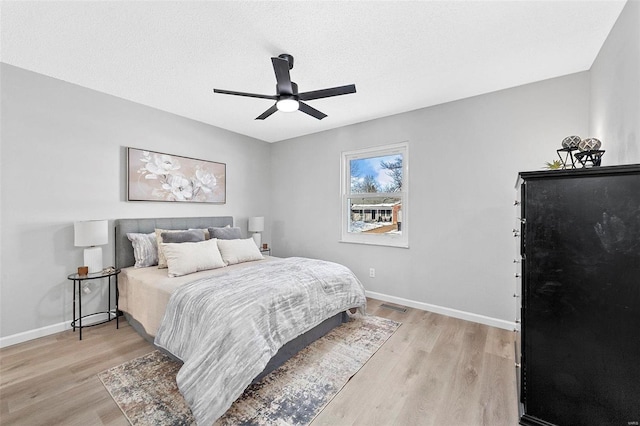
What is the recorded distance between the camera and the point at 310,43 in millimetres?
2141

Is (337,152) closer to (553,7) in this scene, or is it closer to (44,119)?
(553,7)

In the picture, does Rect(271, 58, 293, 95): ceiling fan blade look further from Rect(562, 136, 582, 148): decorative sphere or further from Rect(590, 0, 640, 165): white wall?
Rect(590, 0, 640, 165): white wall

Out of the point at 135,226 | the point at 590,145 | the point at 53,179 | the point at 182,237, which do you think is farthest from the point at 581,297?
the point at 53,179

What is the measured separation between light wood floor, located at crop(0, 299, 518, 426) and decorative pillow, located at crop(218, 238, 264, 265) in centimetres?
114

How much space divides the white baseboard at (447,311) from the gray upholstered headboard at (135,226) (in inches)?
109

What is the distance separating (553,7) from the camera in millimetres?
1795

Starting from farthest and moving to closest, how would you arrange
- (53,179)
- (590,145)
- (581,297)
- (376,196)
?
(376,196) → (53,179) → (590,145) → (581,297)

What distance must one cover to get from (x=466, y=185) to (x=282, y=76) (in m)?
2.42

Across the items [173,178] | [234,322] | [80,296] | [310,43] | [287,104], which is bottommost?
[80,296]

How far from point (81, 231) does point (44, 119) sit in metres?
1.19

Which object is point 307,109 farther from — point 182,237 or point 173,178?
point 173,178

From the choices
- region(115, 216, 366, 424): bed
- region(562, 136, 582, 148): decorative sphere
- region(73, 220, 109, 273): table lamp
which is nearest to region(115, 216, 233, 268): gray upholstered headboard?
region(115, 216, 366, 424): bed

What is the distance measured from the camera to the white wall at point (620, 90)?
161 cm

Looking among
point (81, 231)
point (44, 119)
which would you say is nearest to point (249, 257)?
point (81, 231)
